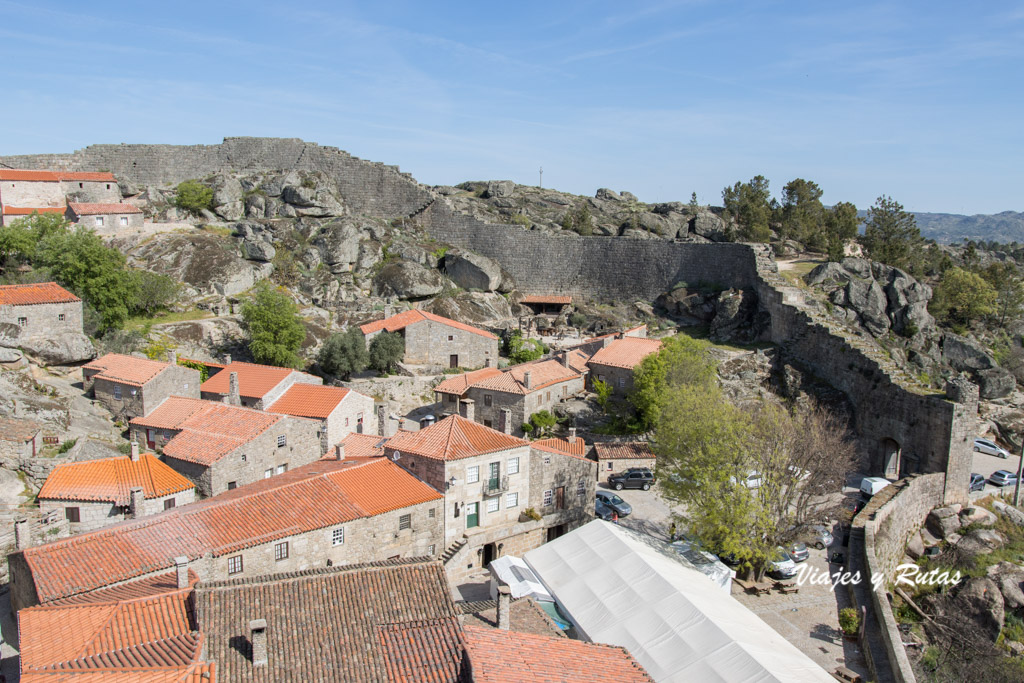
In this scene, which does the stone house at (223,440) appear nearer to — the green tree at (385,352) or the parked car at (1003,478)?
the green tree at (385,352)

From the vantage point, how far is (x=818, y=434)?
966 inches

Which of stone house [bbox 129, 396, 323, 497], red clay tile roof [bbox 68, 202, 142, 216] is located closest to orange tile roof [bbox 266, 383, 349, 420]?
stone house [bbox 129, 396, 323, 497]

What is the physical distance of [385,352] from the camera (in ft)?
118

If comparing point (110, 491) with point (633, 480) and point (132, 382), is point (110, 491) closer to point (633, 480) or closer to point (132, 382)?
point (132, 382)

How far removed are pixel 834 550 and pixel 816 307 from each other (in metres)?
17.8

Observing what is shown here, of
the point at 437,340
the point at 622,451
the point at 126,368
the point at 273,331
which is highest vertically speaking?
the point at 273,331

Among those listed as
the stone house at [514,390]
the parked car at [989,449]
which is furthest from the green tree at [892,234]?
the stone house at [514,390]

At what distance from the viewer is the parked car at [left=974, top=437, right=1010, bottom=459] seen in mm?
33156

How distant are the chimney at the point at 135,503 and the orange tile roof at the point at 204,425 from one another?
275cm

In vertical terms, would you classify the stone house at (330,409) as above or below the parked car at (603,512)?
above

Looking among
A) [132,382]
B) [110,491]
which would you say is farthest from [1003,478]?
[132,382]

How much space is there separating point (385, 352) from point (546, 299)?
1335 centimetres

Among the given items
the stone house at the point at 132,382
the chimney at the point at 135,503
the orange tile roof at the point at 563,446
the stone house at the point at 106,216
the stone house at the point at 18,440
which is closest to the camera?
the chimney at the point at 135,503

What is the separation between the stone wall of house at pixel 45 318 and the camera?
96.5ft
